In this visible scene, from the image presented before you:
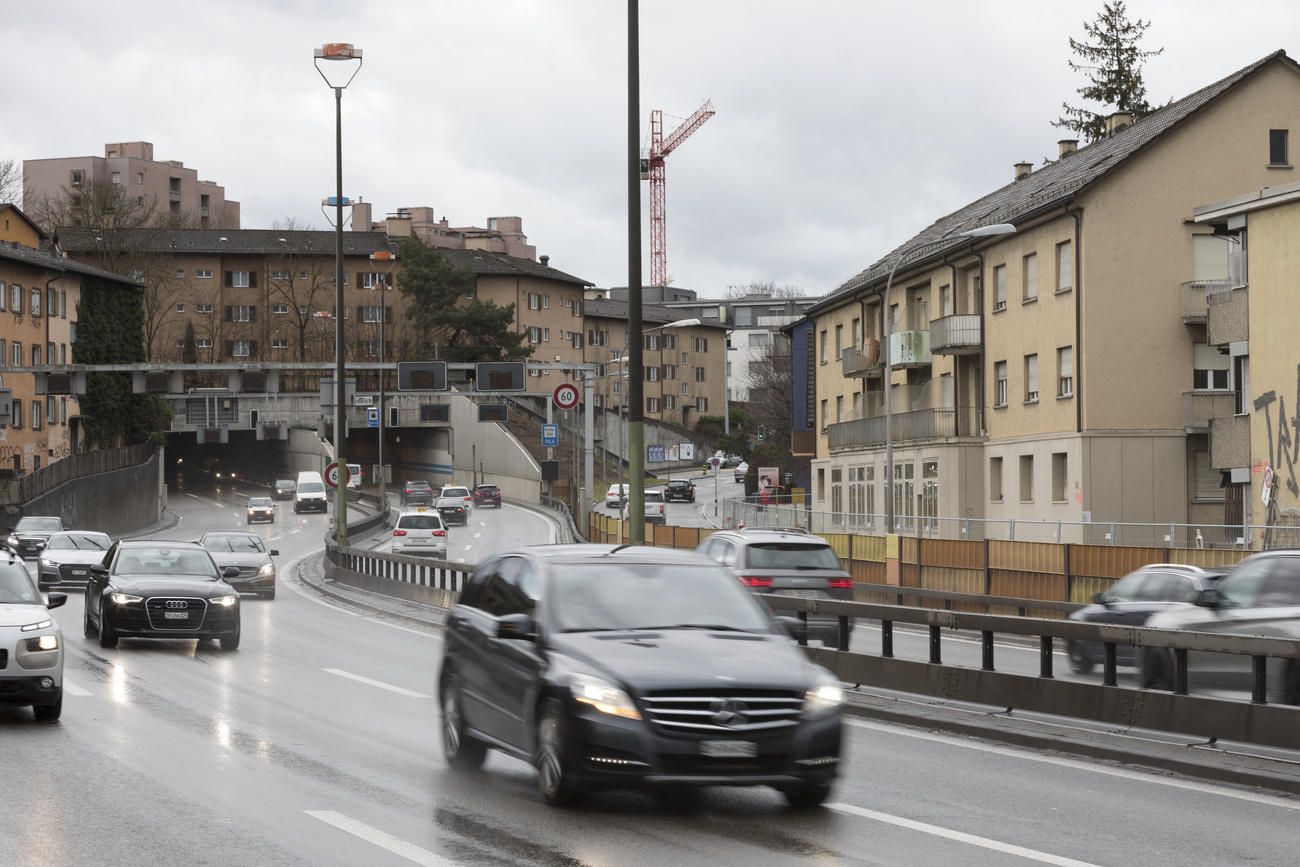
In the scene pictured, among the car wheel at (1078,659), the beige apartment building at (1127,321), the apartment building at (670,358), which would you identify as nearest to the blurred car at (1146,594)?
the car wheel at (1078,659)

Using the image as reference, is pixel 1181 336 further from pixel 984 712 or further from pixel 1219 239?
pixel 984 712

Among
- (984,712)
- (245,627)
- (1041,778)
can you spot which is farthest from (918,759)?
(245,627)

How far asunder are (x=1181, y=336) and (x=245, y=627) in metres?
29.5

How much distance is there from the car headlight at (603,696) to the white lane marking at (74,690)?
8765mm

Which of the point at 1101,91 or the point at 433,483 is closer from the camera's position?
the point at 1101,91

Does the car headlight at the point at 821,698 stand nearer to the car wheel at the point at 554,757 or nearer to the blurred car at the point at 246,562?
the car wheel at the point at 554,757

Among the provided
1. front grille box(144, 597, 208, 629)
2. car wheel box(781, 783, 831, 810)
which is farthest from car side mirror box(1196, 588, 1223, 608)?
front grille box(144, 597, 208, 629)

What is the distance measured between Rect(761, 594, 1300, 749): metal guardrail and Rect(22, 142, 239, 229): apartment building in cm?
14570

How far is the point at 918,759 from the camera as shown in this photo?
41.9ft

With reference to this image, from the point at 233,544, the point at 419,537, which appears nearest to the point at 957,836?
the point at 233,544

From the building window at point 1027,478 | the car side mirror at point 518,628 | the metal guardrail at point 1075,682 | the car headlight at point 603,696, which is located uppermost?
the building window at point 1027,478

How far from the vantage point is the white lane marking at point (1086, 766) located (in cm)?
1084

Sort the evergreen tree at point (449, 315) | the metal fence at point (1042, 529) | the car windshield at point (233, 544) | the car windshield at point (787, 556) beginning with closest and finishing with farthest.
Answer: the car windshield at point (787, 556), the metal fence at point (1042, 529), the car windshield at point (233, 544), the evergreen tree at point (449, 315)

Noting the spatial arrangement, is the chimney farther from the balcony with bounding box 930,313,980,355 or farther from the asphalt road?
the asphalt road
